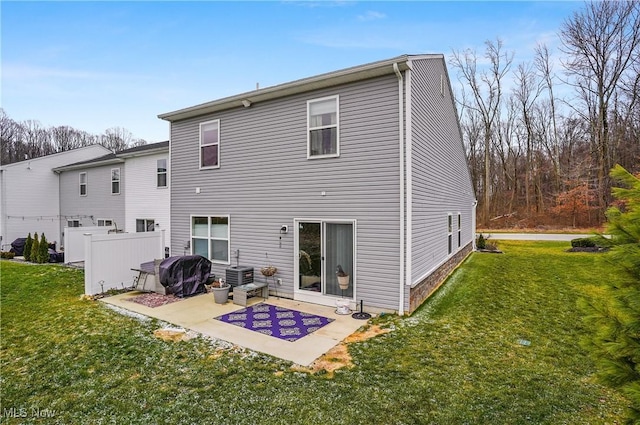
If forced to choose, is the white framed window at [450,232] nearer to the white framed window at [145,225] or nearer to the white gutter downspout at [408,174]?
the white gutter downspout at [408,174]

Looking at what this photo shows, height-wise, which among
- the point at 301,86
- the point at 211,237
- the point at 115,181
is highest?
the point at 301,86

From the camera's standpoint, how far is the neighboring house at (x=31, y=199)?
17.6 meters

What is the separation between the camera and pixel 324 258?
7.80 meters

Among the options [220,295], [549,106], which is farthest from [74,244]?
[549,106]

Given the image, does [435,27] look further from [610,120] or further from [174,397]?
[610,120]

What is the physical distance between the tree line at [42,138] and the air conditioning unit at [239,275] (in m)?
34.5

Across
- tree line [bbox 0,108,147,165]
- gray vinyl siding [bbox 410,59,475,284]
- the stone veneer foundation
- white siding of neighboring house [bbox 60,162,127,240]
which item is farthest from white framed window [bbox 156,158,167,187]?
tree line [bbox 0,108,147,165]

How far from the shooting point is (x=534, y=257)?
14.3 metres

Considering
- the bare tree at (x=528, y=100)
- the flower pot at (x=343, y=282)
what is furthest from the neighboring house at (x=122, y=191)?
the bare tree at (x=528, y=100)

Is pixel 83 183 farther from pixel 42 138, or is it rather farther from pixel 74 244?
pixel 42 138

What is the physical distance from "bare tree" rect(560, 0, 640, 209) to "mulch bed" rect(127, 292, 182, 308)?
28.1m

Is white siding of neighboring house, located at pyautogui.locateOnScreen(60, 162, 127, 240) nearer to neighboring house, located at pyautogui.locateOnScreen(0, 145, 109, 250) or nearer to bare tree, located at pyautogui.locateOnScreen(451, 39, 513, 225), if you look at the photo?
neighboring house, located at pyautogui.locateOnScreen(0, 145, 109, 250)

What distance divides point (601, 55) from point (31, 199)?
1515 inches

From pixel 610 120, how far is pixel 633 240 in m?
31.0
